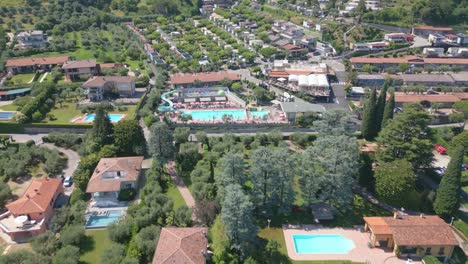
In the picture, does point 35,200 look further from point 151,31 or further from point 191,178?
point 151,31

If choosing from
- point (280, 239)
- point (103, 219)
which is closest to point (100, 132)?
point (103, 219)

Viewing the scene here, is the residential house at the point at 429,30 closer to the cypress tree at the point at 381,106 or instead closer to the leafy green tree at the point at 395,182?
the cypress tree at the point at 381,106

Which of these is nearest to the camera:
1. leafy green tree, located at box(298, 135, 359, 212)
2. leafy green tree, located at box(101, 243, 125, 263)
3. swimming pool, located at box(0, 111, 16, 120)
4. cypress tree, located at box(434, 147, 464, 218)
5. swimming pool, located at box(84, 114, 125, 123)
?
leafy green tree, located at box(101, 243, 125, 263)

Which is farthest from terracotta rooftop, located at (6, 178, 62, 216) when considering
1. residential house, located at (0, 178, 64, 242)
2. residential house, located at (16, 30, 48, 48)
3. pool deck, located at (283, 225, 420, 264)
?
residential house, located at (16, 30, 48, 48)

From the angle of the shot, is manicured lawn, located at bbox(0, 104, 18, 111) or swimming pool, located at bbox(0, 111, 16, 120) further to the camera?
manicured lawn, located at bbox(0, 104, 18, 111)

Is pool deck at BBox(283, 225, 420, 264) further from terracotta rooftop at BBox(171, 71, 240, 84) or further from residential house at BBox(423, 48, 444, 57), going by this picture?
residential house at BBox(423, 48, 444, 57)

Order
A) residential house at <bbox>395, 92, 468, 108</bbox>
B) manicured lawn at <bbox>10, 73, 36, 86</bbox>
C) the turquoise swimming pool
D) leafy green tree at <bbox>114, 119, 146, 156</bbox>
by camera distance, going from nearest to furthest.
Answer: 1. leafy green tree at <bbox>114, 119, 146, 156</bbox>
2. the turquoise swimming pool
3. residential house at <bbox>395, 92, 468, 108</bbox>
4. manicured lawn at <bbox>10, 73, 36, 86</bbox>
